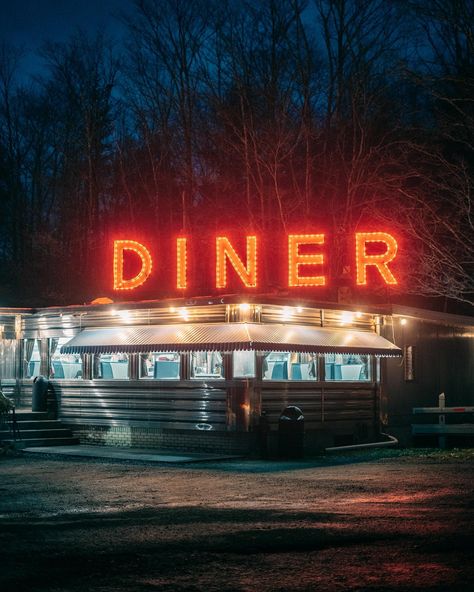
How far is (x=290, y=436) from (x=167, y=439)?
302 cm

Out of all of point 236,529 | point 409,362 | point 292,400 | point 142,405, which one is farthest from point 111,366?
point 236,529

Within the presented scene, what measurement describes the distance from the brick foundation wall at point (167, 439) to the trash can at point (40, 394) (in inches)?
38.1

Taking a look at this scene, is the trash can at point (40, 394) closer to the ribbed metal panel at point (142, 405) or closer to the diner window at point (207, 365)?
the ribbed metal panel at point (142, 405)

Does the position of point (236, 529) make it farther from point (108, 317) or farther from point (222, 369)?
point (108, 317)

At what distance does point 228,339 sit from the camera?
18.8m

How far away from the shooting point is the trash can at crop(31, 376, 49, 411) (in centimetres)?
2264

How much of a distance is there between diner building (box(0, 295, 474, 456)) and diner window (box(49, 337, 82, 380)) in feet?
0.10

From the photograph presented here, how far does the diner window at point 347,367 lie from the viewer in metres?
21.9

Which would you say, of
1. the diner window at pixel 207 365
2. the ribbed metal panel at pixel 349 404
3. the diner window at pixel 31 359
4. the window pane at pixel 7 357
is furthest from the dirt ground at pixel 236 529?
the window pane at pixel 7 357

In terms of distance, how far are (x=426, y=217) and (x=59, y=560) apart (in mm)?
25194

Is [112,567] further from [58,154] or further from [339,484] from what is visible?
[58,154]

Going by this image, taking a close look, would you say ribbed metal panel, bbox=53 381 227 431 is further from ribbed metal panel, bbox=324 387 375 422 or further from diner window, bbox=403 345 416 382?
diner window, bbox=403 345 416 382

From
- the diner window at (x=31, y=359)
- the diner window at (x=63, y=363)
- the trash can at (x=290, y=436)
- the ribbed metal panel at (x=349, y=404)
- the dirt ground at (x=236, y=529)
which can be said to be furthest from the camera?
the diner window at (x=31, y=359)

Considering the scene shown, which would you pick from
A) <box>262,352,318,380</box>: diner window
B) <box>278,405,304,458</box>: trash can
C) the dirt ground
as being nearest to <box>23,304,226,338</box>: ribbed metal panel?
<box>262,352,318,380</box>: diner window
